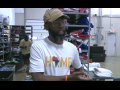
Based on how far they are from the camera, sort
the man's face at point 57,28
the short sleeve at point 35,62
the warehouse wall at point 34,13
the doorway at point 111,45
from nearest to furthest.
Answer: the short sleeve at point 35,62 → the man's face at point 57,28 → the warehouse wall at point 34,13 → the doorway at point 111,45

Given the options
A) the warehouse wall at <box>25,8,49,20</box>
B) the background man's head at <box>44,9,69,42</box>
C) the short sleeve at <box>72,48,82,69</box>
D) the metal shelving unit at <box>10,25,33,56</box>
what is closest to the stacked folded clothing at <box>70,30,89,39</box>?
the short sleeve at <box>72,48,82,69</box>

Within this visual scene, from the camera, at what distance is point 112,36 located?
978cm

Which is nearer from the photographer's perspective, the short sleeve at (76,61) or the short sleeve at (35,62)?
the short sleeve at (35,62)

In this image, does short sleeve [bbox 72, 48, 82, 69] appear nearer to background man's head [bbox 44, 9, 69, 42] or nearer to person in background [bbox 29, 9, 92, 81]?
person in background [bbox 29, 9, 92, 81]

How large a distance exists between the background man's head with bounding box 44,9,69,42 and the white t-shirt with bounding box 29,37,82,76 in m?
0.09

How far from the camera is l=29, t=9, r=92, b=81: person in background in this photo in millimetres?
949

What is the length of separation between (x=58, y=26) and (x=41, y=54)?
0.29 m

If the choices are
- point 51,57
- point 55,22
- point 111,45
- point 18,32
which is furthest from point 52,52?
point 111,45

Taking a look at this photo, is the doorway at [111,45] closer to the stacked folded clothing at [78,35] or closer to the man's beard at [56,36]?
the stacked folded clothing at [78,35]

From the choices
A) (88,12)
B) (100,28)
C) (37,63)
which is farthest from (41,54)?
(100,28)

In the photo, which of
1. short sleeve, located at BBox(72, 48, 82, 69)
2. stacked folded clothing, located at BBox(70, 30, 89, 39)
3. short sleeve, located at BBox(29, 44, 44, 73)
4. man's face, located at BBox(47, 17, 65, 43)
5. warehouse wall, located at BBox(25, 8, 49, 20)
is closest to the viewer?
short sleeve, located at BBox(29, 44, 44, 73)

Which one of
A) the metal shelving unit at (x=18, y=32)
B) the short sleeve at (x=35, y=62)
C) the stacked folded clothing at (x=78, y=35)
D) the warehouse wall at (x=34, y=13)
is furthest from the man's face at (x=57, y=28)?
the metal shelving unit at (x=18, y=32)

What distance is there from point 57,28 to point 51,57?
0.88 ft

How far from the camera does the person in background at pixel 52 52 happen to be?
949 millimetres
